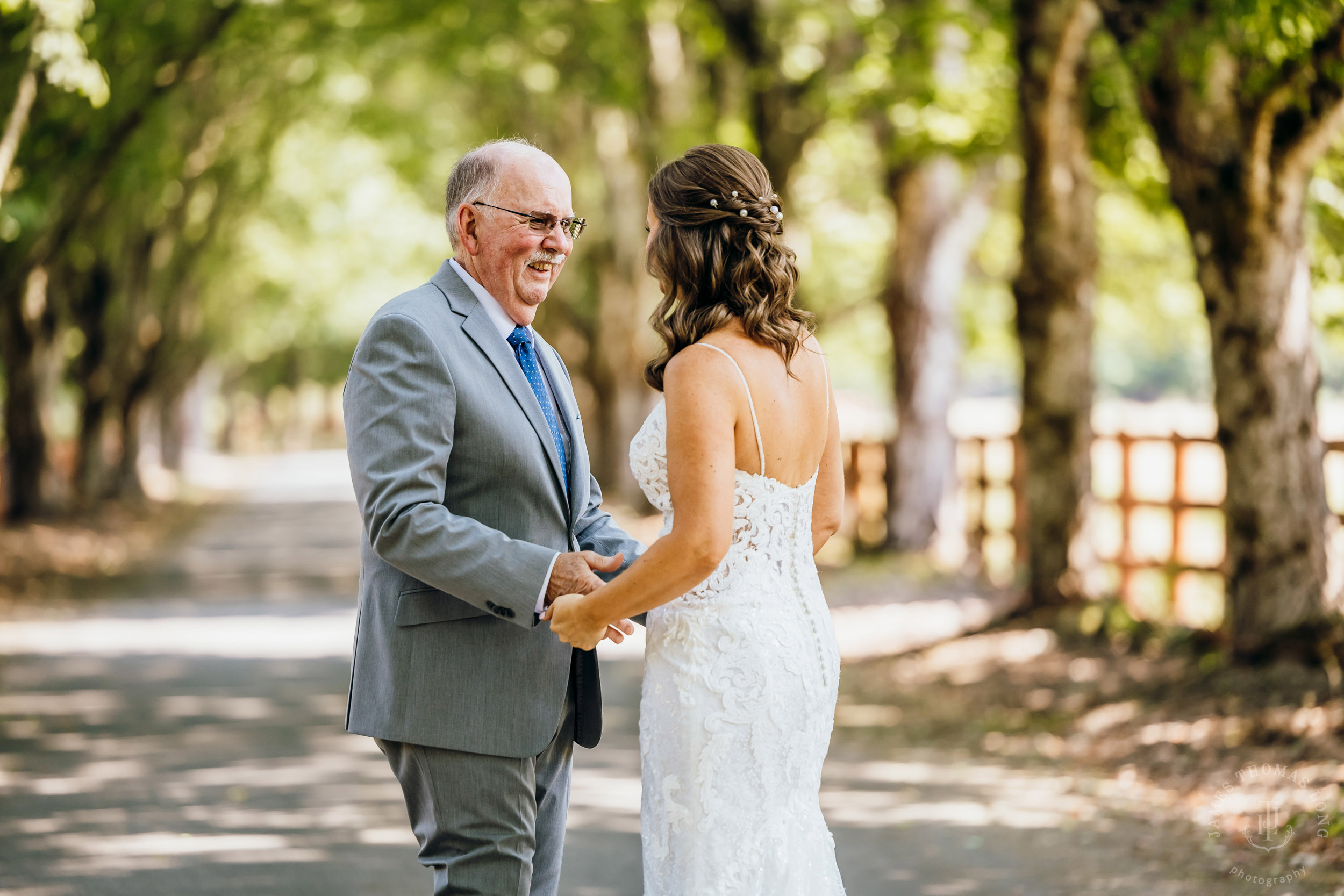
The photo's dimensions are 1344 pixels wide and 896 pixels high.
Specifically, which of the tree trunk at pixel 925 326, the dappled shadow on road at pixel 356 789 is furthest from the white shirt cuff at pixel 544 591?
the tree trunk at pixel 925 326

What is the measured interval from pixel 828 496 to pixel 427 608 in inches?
45.1

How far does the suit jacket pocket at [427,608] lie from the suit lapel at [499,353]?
1.28 ft

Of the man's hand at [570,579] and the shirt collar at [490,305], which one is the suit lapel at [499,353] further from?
the man's hand at [570,579]

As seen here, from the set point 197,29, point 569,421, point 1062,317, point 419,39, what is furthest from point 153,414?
point 569,421

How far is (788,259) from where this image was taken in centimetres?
355

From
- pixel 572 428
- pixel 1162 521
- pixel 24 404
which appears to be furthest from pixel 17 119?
pixel 24 404

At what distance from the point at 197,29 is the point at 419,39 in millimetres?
11156

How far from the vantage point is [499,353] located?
3.57m

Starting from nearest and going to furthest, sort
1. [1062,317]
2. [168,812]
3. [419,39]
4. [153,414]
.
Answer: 1. [168,812]
2. [1062,317]
3. [419,39]
4. [153,414]

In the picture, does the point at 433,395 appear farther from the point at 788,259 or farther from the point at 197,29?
the point at 197,29

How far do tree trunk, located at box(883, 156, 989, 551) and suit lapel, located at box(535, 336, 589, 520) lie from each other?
13.4 metres

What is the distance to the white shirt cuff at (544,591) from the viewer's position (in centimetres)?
336

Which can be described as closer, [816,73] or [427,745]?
[427,745]

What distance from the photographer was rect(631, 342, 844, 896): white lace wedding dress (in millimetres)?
3582
